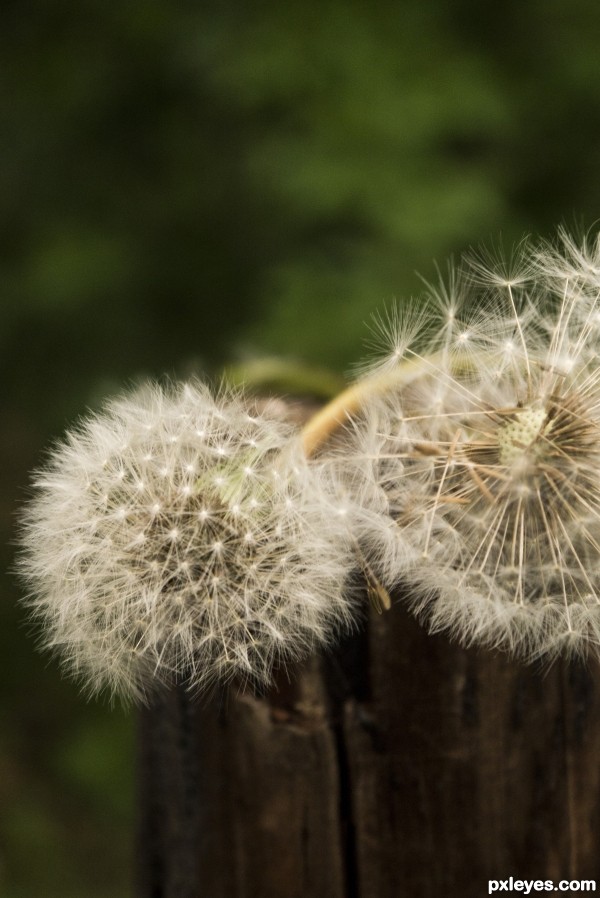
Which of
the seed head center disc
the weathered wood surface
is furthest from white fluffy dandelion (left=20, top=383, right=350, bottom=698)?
the seed head center disc

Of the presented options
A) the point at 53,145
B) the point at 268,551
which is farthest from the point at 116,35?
the point at 268,551

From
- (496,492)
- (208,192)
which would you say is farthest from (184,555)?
(208,192)

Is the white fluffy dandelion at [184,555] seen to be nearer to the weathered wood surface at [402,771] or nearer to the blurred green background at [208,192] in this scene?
the weathered wood surface at [402,771]

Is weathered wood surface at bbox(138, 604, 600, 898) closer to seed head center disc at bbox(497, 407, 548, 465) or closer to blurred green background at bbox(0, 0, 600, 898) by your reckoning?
seed head center disc at bbox(497, 407, 548, 465)

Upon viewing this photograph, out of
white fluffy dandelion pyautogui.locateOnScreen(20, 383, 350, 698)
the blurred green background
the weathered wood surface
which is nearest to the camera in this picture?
white fluffy dandelion pyautogui.locateOnScreen(20, 383, 350, 698)

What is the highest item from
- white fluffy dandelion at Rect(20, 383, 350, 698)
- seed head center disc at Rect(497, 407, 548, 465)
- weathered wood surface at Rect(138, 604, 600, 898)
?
seed head center disc at Rect(497, 407, 548, 465)

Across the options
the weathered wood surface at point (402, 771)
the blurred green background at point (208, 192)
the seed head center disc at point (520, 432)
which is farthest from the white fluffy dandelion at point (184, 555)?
the blurred green background at point (208, 192)

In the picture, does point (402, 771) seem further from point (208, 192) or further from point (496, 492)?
point (208, 192)
